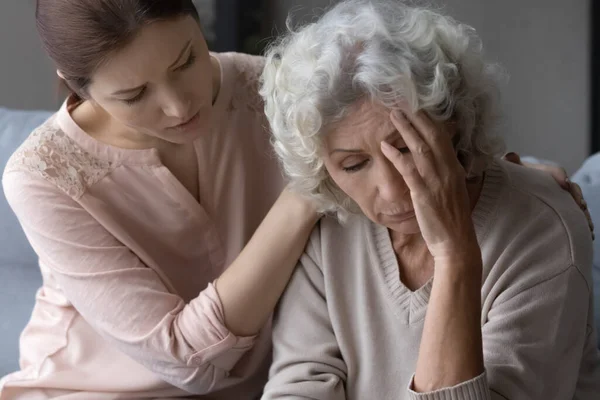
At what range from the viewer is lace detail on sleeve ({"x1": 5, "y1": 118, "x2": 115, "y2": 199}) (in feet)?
6.05

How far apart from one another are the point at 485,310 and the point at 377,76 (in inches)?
18.5

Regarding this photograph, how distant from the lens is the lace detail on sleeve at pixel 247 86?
6.60 ft

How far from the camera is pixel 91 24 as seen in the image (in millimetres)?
1647

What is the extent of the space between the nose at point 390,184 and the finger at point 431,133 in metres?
0.08

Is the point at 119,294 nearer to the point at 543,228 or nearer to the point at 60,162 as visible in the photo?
the point at 60,162

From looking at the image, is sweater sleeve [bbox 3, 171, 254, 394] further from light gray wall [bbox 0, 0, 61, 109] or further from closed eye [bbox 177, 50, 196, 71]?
light gray wall [bbox 0, 0, 61, 109]

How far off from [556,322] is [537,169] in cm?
37

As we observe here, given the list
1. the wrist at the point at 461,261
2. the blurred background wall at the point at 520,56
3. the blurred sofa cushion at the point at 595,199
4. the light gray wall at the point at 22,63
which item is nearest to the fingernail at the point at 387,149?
the wrist at the point at 461,261

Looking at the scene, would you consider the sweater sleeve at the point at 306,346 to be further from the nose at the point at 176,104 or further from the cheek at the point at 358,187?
the nose at the point at 176,104

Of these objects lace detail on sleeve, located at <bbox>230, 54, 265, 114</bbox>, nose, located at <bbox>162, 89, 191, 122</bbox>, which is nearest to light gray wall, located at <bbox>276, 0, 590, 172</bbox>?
lace detail on sleeve, located at <bbox>230, 54, 265, 114</bbox>

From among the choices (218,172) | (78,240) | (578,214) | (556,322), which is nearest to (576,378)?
(556,322)

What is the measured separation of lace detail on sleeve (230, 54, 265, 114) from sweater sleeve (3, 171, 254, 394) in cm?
41

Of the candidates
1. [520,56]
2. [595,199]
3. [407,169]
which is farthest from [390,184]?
[520,56]

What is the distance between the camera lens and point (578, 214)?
1694 millimetres
